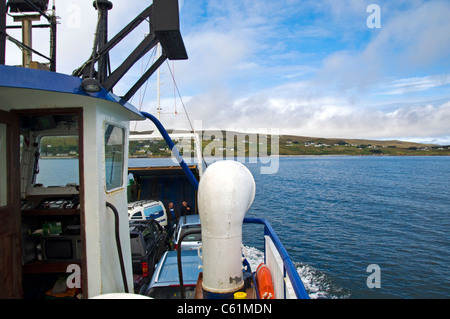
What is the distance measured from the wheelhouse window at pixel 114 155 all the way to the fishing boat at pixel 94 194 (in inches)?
0.6

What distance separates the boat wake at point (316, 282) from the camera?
48.9ft

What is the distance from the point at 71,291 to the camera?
5168 mm

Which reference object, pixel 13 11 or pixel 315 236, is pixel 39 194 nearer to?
pixel 13 11

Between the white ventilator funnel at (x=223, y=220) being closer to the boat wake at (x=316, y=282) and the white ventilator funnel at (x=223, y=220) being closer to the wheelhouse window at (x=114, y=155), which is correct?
the wheelhouse window at (x=114, y=155)

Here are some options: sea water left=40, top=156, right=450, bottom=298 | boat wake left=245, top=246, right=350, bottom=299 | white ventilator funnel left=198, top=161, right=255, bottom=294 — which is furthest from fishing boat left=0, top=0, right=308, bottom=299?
boat wake left=245, top=246, right=350, bottom=299

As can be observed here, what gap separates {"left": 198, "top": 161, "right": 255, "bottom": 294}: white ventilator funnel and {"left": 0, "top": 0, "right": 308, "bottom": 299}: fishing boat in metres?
0.01

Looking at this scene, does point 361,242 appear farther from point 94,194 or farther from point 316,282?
point 94,194

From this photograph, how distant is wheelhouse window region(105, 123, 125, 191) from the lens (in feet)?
14.0

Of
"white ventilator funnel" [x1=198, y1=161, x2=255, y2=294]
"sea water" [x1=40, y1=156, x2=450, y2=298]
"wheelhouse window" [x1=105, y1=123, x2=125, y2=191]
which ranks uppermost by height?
"wheelhouse window" [x1=105, y1=123, x2=125, y2=191]

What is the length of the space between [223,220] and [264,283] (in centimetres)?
154

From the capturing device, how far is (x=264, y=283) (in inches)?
178

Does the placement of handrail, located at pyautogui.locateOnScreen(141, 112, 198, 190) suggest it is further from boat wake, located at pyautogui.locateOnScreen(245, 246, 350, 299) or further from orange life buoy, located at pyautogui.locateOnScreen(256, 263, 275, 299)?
boat wake, located at pyautogui.locateOnScreen(245, 246, 350, 299)

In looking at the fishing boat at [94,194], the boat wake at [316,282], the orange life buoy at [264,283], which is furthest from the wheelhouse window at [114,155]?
the boat wake at [316,282]

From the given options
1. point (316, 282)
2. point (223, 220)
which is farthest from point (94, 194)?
point (316, 282)
